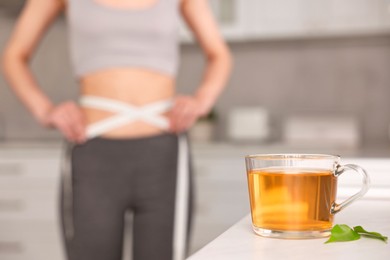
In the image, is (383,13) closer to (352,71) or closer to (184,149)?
(352,71)

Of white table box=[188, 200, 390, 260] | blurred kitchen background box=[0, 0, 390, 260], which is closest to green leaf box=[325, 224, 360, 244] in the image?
white table box=[188, 200, 390, 260]

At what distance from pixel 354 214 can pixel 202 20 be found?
0.98 metres

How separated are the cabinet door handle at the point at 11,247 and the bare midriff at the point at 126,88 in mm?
1969

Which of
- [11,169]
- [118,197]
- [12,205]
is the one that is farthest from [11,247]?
[118,197]

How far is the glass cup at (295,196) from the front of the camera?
2.02 feet

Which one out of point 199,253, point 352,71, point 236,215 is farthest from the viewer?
point 352,71

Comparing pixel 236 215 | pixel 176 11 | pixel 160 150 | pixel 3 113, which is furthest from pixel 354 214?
pixel 3 113

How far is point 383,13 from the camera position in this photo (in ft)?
10.1

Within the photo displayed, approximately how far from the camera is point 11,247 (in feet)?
10.6

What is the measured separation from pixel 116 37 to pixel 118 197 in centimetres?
38

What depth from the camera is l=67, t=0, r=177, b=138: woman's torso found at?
1.46 m

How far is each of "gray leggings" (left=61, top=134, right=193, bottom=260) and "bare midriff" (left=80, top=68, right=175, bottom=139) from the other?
0.17ft

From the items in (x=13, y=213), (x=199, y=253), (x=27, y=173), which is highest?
(x=199, y=253)

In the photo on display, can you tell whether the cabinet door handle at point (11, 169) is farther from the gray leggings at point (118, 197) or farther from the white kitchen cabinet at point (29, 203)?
the gray leggings at point (118, 197)
